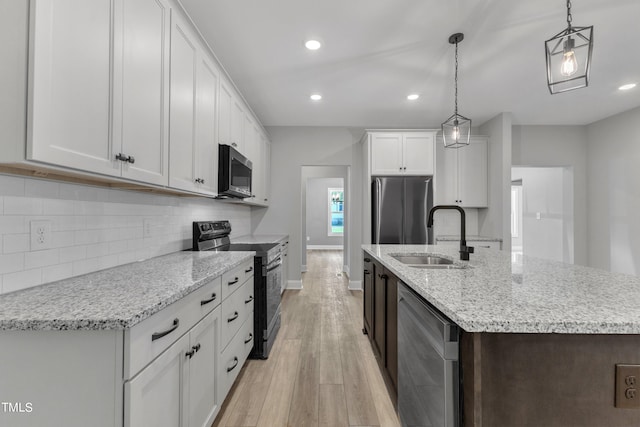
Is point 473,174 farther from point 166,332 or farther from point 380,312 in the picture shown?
point 166,332

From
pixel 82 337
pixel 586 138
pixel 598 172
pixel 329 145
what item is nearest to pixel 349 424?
pixel 82 337

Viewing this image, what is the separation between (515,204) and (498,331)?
974cm

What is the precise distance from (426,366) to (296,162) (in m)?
4.15

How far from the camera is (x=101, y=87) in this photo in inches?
46.3

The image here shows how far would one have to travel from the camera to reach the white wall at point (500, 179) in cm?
421

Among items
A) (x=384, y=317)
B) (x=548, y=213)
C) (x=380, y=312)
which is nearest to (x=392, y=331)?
(x=384, y=317)

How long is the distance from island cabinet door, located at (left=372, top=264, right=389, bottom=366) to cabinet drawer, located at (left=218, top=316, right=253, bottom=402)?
994 mm

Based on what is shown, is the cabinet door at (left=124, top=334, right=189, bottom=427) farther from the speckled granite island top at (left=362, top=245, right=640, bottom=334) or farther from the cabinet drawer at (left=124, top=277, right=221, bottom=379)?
the speckled granite island top at (left=362, top=245, right=640, bottom=334)

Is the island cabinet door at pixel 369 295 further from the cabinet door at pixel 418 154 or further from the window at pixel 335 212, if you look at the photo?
the window at pixel 335 212

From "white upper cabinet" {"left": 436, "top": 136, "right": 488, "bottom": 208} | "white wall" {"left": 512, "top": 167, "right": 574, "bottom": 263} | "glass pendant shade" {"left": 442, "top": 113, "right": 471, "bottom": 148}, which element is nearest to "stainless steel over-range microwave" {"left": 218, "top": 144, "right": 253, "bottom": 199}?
"glass pendant shade" {"left": 442, "top": 113, "right": 471, "bottom": 148}

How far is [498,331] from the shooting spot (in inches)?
30.6

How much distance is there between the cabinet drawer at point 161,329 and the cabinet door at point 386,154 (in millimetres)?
3397

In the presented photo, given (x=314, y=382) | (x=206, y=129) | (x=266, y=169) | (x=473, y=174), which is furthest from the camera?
(x=473, y=174)

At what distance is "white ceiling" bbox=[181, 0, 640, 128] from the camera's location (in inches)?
84.0
